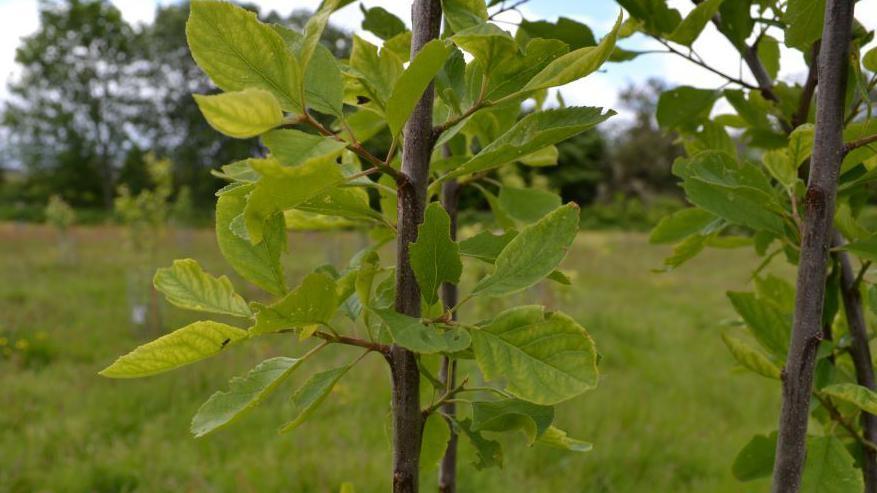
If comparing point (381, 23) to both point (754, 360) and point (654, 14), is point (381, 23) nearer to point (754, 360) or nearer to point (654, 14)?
point (654, 14)

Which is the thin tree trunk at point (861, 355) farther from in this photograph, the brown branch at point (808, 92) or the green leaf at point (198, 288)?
the green leaf at point (198, 288)

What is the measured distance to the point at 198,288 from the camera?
0.63m

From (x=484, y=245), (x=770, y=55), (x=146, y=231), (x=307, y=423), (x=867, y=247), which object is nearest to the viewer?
(x=484, y=245)

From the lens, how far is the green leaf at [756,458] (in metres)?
0.94

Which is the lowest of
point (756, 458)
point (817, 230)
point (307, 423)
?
point (307, 423)

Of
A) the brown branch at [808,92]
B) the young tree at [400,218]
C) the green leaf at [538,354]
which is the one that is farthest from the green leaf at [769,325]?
the green leaf at [538,354]

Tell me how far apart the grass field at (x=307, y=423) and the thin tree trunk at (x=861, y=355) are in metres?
1.92

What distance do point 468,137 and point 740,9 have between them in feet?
1.44

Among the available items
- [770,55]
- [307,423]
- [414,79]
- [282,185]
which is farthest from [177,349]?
[307,423]

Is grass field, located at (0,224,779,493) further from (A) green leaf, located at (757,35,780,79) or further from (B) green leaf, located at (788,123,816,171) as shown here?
(B) green leaf, located at (788,123,816,171)

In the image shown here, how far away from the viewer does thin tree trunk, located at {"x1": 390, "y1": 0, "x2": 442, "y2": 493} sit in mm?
590

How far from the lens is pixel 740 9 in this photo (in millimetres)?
926

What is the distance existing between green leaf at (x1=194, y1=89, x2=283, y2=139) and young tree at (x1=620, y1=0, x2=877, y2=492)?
0.52 meters

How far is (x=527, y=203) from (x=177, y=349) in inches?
23.5
